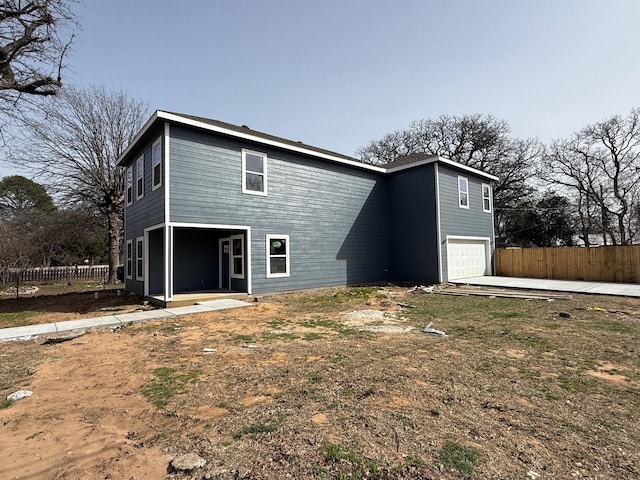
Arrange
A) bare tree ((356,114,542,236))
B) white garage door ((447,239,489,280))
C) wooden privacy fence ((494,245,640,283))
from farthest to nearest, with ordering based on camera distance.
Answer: bare tree ((356,114,542,236)) < white garage door ((447,239,489,280)) < wooden privacy fence ((494,245,640,283))

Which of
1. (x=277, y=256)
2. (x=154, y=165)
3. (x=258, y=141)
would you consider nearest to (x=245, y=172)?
(x=258, y=141)

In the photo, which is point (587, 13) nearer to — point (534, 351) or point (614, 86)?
point (614, 86)

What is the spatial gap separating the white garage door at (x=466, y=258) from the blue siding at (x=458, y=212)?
0.43m

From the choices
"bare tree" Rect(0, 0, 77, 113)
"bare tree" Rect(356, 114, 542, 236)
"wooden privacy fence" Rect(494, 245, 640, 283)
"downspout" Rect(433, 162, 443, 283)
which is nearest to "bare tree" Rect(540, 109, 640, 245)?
"bare tree" Rect(356, 114, 542, 236)

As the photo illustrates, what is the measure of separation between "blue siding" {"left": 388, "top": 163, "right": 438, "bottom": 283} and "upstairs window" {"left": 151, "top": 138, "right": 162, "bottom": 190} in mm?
9980

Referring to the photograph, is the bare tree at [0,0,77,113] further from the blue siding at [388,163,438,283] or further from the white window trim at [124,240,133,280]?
the blue siding at [388,163,438,283]

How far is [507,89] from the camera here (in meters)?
11.7

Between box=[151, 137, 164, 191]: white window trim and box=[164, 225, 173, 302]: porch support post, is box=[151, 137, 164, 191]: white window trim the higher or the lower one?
the higher one

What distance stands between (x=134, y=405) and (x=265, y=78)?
11.7m

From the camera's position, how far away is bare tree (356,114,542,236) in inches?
1119

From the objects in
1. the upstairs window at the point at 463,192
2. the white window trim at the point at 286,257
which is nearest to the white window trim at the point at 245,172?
the white window trim at the point at 286,257

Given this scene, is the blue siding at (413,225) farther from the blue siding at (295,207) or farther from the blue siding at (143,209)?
the blue siding at (143,209)

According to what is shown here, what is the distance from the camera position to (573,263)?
617 inches

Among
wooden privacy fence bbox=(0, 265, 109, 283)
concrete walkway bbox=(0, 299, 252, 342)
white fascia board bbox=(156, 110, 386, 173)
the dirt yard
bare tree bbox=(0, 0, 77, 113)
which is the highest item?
bare tree bbox=(0, 0, 77, 113)
